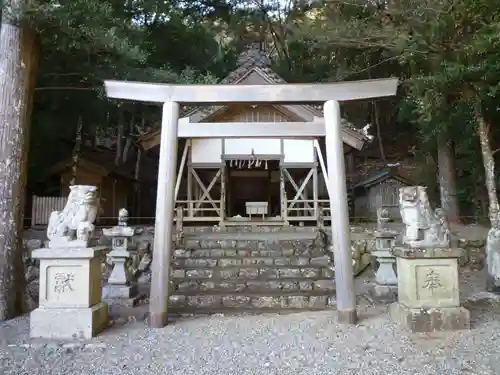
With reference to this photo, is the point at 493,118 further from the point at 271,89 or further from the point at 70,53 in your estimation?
the point at 70,53

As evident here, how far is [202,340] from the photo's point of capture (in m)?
4.79

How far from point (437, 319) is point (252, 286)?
3.75m

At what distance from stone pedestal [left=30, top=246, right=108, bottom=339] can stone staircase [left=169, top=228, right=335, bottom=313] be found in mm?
1921

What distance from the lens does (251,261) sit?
893cm

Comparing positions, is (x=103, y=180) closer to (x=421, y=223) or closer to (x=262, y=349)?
(x=262, y=349)

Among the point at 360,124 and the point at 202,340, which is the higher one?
the point at 360,124

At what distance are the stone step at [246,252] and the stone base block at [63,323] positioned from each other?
4307mm

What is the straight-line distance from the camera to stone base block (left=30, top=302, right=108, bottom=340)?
484 cm

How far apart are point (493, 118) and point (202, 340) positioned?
35.2 ft

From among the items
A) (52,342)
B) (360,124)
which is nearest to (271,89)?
(52,342)

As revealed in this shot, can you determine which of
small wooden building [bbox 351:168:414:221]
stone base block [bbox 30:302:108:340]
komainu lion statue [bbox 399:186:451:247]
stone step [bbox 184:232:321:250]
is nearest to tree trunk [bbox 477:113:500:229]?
stone step [bbox 184:232:321:250]

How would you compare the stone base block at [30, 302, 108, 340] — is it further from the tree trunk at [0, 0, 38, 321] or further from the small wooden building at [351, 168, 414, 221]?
the small wooden building at [351, 168, 414, 221]

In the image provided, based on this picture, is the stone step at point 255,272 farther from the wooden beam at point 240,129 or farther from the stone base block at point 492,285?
the wooden beam at point 240,129

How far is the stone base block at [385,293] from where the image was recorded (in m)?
7.20
